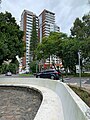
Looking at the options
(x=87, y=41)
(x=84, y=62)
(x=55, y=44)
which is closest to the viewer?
(x=87, y=41)

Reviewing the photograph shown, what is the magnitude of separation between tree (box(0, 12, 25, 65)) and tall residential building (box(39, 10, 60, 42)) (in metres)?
68.8

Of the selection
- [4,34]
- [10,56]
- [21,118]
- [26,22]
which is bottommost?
[21,118]

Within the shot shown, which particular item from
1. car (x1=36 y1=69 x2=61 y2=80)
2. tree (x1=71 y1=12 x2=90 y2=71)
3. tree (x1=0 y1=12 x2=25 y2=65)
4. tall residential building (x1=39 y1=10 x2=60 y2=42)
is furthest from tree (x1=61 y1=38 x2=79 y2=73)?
A: tall residential building (x1=39 y1=10 x2=60 y2=42)

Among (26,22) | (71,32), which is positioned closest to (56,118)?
(71,32)

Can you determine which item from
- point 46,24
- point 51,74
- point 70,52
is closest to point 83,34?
point 70,52

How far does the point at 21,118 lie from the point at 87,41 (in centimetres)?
2933

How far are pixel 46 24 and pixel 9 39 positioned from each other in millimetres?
73884

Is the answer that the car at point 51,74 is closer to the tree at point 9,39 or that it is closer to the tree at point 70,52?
the tree at point 9,39

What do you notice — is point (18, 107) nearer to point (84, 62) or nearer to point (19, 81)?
point (19, 81)

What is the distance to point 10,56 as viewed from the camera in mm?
23109

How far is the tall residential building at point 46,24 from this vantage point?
95000 millimetres

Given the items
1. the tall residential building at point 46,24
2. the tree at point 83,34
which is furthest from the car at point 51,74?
the tall residential building at point 46,24

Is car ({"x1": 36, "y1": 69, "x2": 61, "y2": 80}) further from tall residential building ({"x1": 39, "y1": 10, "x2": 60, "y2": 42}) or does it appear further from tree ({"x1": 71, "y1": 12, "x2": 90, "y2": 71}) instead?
tall residential building ({"x1": 39, "y1": 10, "x2": 60, "y2": 42})

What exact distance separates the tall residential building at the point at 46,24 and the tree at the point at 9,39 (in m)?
68.8
